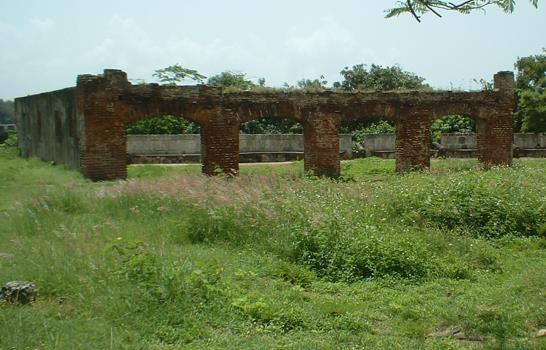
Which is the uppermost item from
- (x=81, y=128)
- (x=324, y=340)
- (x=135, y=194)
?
(x=81, y=128)

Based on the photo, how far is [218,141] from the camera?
17.9 meters

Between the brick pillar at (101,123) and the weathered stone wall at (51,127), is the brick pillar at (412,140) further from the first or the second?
the weathered stone wall at (51,127)

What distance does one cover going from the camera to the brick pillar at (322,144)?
19.1 metres

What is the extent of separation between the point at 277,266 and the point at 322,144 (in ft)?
37.8

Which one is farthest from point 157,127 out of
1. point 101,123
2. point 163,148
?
point 101,123

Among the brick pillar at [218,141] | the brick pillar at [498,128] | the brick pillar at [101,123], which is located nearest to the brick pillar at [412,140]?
the brick pillar at [498,128]

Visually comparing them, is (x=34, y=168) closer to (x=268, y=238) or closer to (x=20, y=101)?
(x=20, y=101)

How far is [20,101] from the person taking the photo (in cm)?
2720

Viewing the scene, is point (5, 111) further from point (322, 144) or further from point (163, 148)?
point (322, 144)

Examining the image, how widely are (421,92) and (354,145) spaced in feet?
26.3

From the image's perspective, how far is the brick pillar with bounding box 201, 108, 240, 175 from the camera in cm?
1781

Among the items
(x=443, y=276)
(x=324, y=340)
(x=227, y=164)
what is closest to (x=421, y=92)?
(x=227, y=164)

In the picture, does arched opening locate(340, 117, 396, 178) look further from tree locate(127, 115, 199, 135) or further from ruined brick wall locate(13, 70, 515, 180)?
tree locate(127, 115, 199, 135)

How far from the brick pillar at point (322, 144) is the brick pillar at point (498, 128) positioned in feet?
17.4
